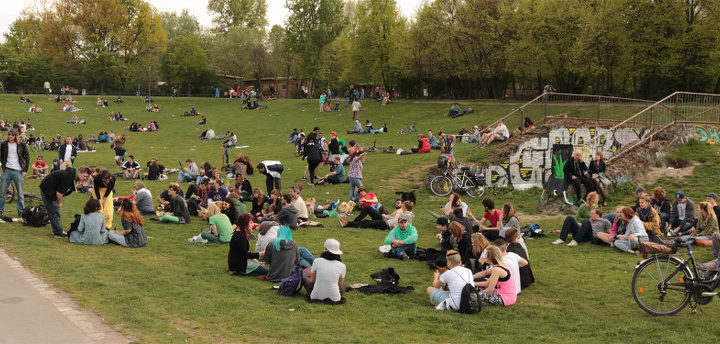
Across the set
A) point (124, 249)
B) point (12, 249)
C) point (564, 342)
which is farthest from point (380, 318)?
point (12, 249)

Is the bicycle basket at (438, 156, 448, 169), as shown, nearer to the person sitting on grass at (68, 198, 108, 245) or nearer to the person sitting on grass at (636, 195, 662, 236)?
the person sitting on grass at (636, 195, 662, 236)

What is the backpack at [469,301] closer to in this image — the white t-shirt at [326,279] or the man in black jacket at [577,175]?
the white t-shirt at [326,279]

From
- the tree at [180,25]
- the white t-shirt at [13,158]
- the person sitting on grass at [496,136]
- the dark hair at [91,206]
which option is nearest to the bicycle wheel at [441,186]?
the person sitting on grass at [496,136]

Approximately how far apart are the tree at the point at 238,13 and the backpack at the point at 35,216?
9809cm

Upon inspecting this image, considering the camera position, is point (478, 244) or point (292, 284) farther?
point (478, 244)

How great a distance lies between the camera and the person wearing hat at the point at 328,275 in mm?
10414

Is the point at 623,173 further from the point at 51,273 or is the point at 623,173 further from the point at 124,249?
the point at 51,273

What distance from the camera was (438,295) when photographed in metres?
10.5

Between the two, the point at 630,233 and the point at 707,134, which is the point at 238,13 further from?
the point at 630,233

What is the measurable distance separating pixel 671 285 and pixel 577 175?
1110 cm

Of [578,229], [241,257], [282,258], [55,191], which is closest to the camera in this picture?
[282,258]

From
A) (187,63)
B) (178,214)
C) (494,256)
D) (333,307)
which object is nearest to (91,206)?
(178,214)

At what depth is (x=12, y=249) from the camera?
12.6 meters

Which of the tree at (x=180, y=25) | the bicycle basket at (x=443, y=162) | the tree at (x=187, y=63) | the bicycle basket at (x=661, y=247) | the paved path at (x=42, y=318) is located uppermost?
the tree at (x=180, y=25)
